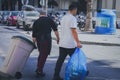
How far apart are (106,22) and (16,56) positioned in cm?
1940

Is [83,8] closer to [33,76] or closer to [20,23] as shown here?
[20,23]

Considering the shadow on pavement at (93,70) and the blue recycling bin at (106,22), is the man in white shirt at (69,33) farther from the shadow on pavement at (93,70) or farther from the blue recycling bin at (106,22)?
the blue recycling bin at (106,22)

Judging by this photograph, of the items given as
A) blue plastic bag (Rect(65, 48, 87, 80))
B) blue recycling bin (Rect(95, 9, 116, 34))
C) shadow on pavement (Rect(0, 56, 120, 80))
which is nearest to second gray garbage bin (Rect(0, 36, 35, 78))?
shadow on pavement (Rect(0, 56, 120, 80))

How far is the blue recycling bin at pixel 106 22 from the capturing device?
2903cm

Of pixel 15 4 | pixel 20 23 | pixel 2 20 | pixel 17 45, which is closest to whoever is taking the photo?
pixel 17 45

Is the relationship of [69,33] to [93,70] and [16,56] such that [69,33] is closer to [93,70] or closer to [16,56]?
[16,56]

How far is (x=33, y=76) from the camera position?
429 inches

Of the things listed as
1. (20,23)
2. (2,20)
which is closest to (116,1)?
(2,20)

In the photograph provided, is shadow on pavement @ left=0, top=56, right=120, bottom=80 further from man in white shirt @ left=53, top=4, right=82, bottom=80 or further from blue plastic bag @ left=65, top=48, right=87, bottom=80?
blue plastic bag @ left=65, top=48, right=87, bottom=80

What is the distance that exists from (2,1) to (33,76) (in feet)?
224

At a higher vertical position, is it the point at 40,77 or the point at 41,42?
the point at 41,42

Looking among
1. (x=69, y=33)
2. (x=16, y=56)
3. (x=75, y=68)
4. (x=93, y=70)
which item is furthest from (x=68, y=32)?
(x=93, y=70)

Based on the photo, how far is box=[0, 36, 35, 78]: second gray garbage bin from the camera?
33.8 ft

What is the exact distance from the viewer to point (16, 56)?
405 inches
